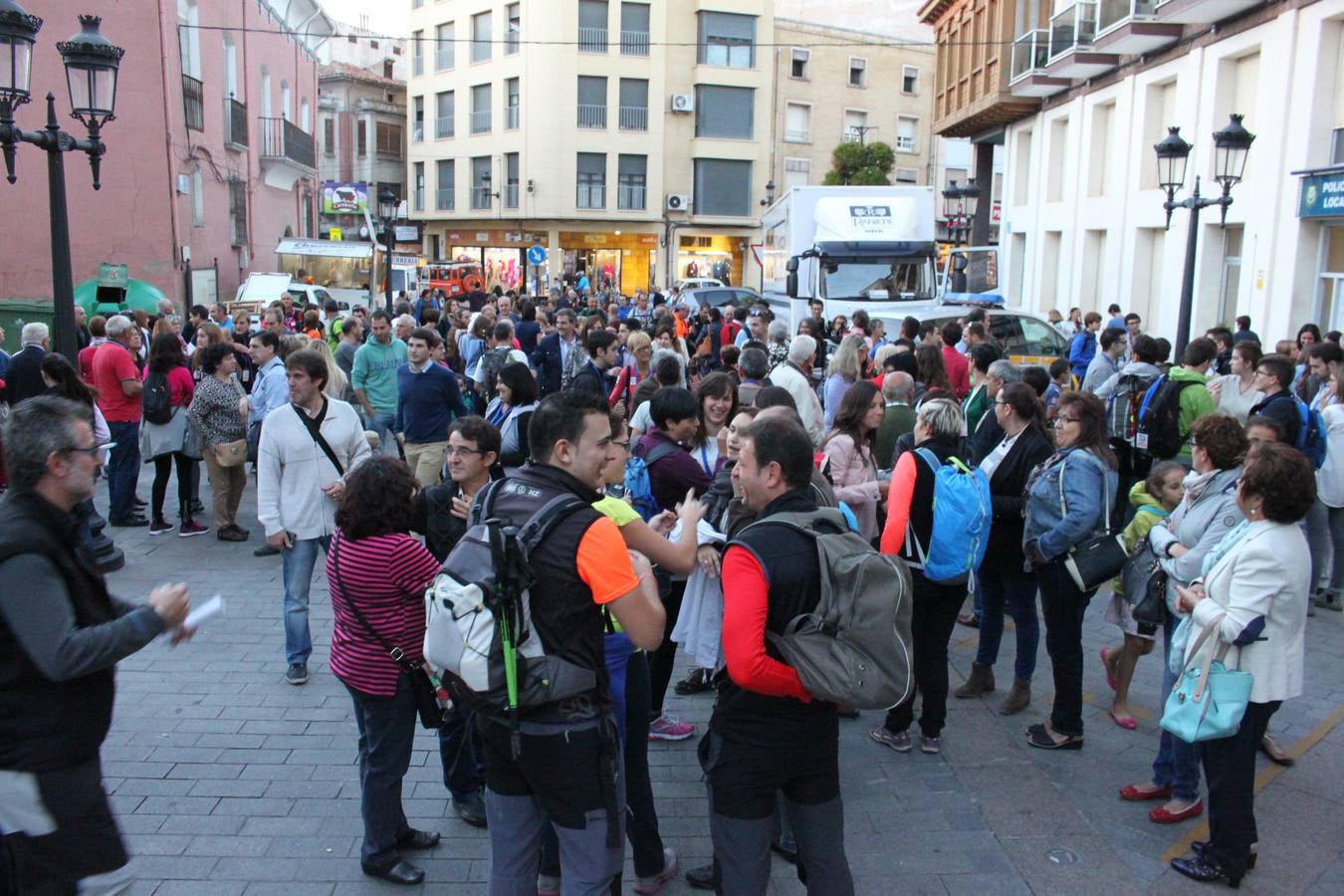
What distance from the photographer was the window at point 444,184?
157 feet

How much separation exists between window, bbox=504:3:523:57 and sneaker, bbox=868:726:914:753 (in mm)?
43068

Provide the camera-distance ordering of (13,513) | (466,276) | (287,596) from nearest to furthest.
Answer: (13,513) < (287,596) < (466,276)

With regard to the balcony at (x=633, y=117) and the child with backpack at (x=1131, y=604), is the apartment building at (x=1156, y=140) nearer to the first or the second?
the child with backpack at (x=1131, y=604)

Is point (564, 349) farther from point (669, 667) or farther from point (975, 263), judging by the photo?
point (975, 263)

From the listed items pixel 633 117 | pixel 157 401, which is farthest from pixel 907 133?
pixel 157 401

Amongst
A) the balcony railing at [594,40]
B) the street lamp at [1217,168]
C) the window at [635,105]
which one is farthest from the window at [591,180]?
the street lamp at [1217,168]

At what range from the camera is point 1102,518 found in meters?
4.96

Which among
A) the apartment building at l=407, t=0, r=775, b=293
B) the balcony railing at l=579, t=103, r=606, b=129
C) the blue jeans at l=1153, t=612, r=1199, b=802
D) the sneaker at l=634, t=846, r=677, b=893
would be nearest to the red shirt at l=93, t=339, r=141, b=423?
the sneaker at l=634, t=846, r=677, b=893

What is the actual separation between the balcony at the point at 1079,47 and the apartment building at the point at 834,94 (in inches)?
948

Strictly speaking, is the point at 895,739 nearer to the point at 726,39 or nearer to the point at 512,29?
the point at 726,39

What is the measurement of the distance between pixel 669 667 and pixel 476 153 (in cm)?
4404

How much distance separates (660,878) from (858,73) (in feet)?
156

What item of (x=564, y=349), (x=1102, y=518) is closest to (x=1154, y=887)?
(x=1102, y=518)

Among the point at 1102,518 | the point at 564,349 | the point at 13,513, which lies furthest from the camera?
the point at 564,349
